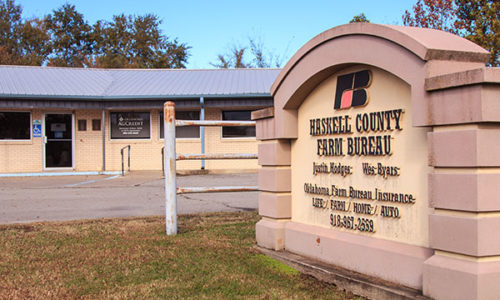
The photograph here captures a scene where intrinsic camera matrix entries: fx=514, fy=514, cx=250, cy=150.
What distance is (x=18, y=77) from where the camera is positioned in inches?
856

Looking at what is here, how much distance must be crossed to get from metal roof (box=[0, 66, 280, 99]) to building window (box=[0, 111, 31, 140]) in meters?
1.09

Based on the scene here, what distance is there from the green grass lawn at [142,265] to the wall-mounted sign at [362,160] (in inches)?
28.2

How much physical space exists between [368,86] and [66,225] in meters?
5.35

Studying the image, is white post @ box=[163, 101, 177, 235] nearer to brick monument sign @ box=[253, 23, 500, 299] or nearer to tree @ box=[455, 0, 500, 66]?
brick monument sign @ box=[253, 23, 500, 299]

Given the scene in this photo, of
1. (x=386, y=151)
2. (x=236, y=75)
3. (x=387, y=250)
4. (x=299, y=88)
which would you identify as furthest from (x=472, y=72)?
(x=236, y=75)

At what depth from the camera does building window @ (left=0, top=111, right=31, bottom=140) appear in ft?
66.2

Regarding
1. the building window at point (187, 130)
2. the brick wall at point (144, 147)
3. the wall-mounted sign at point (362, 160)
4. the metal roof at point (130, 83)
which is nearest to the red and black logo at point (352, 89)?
the wall-mounted sign at point (362, 160)

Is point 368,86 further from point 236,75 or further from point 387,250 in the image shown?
point 236,75

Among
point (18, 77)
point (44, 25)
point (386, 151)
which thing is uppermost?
point (44, 25)

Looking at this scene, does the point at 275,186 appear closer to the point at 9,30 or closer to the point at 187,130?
the point at 187,130

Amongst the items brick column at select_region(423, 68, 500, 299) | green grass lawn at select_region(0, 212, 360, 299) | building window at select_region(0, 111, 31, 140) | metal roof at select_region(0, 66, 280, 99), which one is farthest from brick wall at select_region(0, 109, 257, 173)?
brick column at select_region(423, 68, 500, 299)

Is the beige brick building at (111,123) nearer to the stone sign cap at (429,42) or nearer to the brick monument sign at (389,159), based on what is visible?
the brick monument sign at (389,159)

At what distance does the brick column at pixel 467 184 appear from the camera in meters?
3.36

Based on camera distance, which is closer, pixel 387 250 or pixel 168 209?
pixel 387 250
